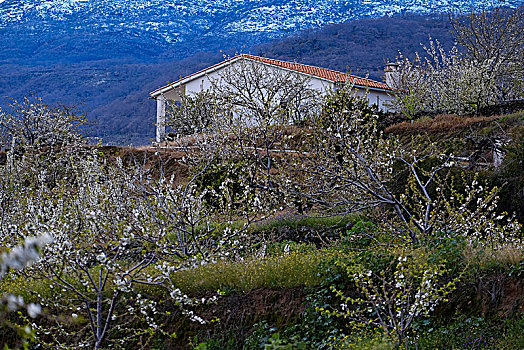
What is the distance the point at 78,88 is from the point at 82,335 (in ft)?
322

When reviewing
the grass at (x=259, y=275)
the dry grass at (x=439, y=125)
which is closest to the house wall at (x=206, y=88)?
the dry grass at (x=439, y=125)

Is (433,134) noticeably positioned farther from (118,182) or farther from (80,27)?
(80,27)

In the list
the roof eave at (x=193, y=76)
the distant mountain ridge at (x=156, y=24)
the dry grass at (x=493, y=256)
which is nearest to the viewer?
the dry grass at (x=493, y=256)

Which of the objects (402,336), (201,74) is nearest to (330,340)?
(402,336)

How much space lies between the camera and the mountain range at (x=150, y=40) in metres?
76.9

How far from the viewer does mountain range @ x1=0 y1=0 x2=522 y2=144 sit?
3029 inches

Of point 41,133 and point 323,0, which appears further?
point 323,0

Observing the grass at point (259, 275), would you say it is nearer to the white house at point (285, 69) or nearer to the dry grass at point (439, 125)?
the dry grass at point (439, 125)

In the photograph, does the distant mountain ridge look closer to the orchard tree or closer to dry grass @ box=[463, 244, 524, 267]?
the orchard tree

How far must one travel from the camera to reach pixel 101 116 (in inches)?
3071

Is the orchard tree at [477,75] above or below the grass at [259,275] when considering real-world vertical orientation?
above

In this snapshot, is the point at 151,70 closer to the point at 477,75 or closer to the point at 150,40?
the point at 150,40

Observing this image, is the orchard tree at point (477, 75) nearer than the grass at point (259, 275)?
No

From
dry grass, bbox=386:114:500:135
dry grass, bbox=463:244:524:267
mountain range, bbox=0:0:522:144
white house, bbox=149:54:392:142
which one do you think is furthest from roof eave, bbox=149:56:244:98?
dry grass, bbox=463:244:524:267
